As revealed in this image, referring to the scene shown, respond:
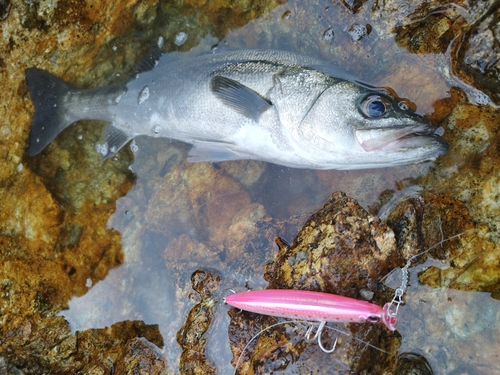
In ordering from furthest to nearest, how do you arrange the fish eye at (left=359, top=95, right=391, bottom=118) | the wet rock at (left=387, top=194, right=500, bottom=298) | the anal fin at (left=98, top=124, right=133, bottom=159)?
the anal fin at (left=98, top=124, right=133, bottom=159) → the fish eye at (left=359, top=95, right=391, bottom=118) → the wet rock at (left=387, top=194, right=500, bottom=298)

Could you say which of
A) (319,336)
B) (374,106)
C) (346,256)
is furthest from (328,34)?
(319,336)

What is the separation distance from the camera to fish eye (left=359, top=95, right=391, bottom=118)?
110 inches

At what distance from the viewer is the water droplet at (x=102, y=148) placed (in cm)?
391

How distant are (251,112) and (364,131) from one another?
900 millimetres

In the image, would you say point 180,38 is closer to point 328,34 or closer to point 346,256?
point 328,34

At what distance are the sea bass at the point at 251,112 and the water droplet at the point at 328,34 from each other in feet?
1.36

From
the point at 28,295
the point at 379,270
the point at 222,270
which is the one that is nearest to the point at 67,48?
the point at 28,295

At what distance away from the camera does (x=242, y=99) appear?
10.0 feet

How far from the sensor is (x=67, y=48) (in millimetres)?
3479

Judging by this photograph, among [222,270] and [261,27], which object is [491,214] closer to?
[222,270]

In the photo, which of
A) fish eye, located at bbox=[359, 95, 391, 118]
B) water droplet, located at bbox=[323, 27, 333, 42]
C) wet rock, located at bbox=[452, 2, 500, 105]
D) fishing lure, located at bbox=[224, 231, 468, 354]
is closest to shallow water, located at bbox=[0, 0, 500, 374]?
water droplet, located at bbox=[323, 27, 333, 42]

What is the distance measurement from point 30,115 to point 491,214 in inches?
156

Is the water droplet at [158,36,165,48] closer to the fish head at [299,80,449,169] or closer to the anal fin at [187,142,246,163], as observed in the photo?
the anal fin at [187,142,246,163]

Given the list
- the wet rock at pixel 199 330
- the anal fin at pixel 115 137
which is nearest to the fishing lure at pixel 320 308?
the wet rock at pixel 199 330
